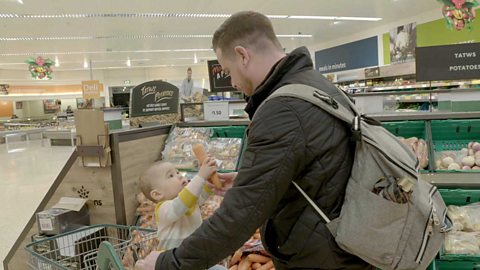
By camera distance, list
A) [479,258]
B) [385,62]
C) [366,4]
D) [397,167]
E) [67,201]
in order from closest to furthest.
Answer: [397,167]
[479,258]
[67,201]
[366,4]
[385,62]

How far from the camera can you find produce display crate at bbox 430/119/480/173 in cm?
258

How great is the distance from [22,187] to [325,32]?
12.1m

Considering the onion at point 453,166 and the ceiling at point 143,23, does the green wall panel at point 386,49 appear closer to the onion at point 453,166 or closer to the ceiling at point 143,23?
the ceiling at point 143,23

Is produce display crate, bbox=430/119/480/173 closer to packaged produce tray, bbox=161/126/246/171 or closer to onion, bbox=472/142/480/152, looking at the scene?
onion, bbox=472/142/480/152

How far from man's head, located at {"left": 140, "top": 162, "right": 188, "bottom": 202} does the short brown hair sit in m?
0.90

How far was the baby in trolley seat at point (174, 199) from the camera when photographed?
5.28ft

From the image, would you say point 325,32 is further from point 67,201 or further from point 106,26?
point 67,201

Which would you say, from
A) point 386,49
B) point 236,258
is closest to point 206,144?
point 236,258

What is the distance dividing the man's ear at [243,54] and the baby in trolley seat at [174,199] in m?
0.55

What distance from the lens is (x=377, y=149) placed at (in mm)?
1076

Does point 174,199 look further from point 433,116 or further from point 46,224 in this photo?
point 433,116

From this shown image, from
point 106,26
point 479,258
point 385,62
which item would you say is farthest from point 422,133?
point 385,62

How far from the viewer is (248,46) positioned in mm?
1167

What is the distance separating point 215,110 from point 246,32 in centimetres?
210
